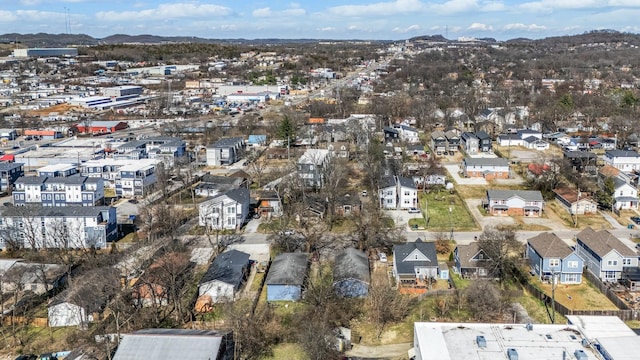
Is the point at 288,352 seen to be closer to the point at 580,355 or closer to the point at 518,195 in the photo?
the point at 580,355

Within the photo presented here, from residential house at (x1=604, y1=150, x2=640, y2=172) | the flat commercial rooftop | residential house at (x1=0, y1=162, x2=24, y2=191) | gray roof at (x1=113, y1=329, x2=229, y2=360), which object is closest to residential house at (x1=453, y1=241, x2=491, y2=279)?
the flat commercial rooftop

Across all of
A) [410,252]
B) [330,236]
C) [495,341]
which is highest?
[410,252]

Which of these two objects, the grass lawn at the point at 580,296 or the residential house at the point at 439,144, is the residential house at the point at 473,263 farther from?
the residential house at the point at 439,144

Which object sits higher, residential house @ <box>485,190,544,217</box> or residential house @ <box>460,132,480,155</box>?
residential house @ <box>460,132,480,155</box>

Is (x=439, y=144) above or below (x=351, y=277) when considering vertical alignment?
above

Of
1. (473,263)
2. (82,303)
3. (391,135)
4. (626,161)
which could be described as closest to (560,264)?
(473,263)

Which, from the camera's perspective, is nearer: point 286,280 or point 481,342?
point 481,342

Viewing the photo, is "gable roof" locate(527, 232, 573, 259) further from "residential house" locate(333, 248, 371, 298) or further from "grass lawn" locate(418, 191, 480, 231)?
"residential house" locate(333, 248, 371, 298)

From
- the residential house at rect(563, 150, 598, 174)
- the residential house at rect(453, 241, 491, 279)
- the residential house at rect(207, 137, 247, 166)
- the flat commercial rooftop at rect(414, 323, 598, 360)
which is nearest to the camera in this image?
the flat commercial rooftop at rect(414, 323, 598, 360)
